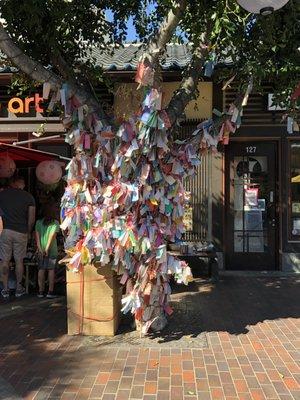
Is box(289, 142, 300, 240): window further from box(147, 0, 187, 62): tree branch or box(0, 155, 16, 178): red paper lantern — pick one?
box(0, 155, 16, 178): red paper lantern

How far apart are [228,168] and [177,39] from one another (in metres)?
3.69

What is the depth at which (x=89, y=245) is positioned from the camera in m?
5.30

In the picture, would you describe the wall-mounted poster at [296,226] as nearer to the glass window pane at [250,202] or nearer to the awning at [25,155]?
the glass window pane at [250,202]

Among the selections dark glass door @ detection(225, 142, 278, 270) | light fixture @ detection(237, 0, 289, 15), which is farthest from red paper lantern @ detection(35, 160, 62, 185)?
light fixture @ detection(237, 0, 289, 15)

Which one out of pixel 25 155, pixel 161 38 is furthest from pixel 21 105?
pixel 161 38

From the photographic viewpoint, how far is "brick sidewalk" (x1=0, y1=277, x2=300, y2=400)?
425 centimetres

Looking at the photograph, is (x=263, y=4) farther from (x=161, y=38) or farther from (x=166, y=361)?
(x=166, y=361)

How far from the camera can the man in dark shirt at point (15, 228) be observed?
7.53m

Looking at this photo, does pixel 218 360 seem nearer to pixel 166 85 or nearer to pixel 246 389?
pixel 246 389

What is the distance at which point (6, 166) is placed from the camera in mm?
8070

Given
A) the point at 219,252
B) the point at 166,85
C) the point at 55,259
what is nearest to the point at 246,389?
the point at 55,259

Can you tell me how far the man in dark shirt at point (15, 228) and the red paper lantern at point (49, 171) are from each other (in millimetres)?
576

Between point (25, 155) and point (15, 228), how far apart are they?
1.27m

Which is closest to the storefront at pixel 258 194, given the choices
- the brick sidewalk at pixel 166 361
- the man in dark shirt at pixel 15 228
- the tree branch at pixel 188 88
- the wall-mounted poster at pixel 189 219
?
the wall-mounted poster at pixel 189 219
